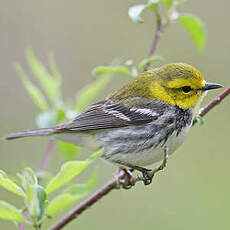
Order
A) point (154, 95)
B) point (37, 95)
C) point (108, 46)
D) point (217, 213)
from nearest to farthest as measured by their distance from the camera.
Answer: point (37, 95) < point (154, 95) < point (217, 213) < point (108, 46)

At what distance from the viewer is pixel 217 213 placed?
566 cm

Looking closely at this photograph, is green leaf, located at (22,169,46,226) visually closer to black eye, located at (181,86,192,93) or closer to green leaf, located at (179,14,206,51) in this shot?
green leaf, located at (179,14,206,51)

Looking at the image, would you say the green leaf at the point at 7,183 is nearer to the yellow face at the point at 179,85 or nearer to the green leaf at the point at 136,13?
the green leaf at the point at 136,13

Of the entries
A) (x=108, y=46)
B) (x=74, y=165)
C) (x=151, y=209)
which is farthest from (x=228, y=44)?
(x=74, y=165)

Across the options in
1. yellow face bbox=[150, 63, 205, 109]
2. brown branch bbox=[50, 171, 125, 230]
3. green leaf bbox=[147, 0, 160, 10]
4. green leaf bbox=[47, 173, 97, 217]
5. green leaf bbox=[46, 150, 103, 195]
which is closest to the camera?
green leaf bbox=[46, 150, 103, 195]

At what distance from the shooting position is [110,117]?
444cm

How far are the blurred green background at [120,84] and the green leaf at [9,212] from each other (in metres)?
3.30

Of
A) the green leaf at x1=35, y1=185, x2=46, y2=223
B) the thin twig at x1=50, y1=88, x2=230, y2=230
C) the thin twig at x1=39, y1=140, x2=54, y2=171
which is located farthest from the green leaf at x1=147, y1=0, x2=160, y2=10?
the green leaf at x1=35, y1=185, x2=46, y2=223

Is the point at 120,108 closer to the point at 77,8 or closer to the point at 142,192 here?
the point at 142,192

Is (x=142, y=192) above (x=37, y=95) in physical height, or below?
above

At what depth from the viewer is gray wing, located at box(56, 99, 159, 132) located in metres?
4.27

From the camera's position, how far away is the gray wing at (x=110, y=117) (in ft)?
14.0

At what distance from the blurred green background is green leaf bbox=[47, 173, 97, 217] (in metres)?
3.23

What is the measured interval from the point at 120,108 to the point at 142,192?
7.37ft
